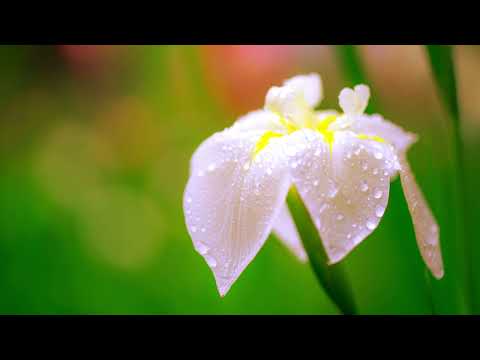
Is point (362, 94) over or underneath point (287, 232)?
over

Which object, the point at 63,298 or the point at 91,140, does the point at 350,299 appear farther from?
the point at 91,140

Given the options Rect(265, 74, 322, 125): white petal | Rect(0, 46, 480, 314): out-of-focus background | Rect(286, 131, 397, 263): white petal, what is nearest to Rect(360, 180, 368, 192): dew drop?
Rect(286, 131, 397, 263): white petal

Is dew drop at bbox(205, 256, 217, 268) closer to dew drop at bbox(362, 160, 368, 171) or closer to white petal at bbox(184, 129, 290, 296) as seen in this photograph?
white petal at bbox(184, 129, 290, 296)

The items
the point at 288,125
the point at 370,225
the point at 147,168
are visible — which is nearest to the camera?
the point at 370,225

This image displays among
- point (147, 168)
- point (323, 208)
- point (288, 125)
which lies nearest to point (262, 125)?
point (288, 125)

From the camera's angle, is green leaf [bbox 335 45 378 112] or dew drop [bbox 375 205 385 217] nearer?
dew drop [bbox 375 205 385 217]

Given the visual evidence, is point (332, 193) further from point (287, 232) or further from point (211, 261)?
point (287, 232)
